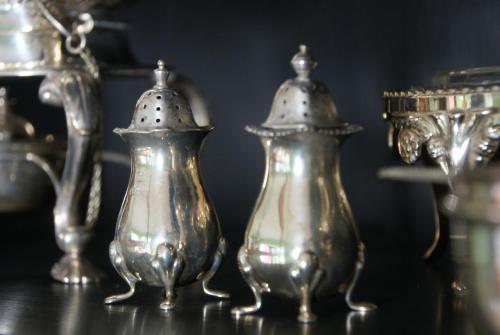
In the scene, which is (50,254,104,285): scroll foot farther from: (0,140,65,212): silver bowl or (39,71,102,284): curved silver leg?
(0,140,65,212): silver bowl

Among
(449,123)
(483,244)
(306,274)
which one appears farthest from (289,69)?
(483,244)

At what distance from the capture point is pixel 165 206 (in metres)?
0.88

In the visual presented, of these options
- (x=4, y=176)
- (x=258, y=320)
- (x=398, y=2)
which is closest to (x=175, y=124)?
(x=258, y=320)

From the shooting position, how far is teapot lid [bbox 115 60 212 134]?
2.88 feet

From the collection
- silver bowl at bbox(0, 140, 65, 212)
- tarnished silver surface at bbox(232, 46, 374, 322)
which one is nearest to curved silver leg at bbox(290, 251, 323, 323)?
tarnished silver surface at bbox(232, 46, 374, 322)

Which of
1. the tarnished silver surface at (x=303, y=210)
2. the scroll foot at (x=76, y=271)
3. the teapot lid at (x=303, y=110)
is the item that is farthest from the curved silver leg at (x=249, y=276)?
the scroll foot at (x=76, y=271)

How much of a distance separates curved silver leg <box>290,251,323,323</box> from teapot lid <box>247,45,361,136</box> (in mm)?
108

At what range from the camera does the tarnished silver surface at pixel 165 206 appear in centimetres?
88

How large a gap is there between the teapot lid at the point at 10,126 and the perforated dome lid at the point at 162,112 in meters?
0.47

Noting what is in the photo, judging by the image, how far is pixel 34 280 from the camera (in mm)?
1092

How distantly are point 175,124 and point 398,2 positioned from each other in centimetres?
56

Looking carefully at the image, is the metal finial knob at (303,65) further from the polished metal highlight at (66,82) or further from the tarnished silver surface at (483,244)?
the polished metal highlight at (66,82)

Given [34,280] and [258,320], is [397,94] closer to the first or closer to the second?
[258,320]

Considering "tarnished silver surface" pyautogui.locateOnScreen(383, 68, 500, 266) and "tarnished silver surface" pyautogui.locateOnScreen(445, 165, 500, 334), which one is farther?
"tarnished silver surface" pyautogui.locateOnScreen(383, 68, 500, 266)
